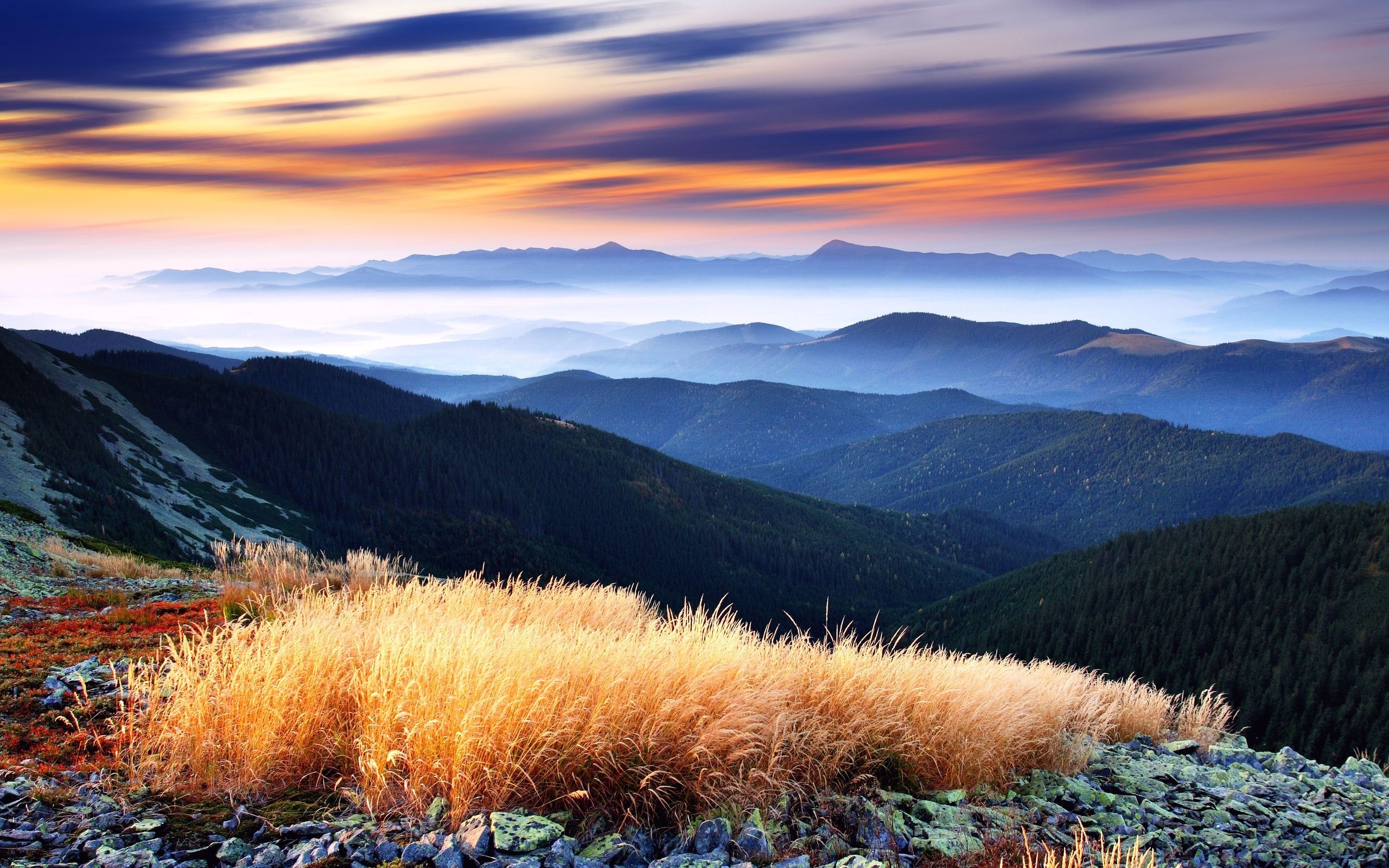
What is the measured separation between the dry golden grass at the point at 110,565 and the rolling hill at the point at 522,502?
8381cm

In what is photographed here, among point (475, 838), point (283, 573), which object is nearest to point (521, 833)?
point (475, 838)

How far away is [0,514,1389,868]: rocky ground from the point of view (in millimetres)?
5062

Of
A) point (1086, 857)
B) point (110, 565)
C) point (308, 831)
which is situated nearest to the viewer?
point (308, 831)

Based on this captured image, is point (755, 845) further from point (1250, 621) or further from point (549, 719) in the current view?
point (1250, 621)

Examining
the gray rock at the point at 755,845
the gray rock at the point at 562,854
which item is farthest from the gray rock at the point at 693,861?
the gray rock at the point at 562,854

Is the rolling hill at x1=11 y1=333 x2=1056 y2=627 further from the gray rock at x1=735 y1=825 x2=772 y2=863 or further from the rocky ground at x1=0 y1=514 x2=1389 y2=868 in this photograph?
the gray rock at x1=735 y1=825 x2=772 y2=863

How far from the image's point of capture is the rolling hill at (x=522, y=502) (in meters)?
126

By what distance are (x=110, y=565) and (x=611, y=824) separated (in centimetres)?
1540

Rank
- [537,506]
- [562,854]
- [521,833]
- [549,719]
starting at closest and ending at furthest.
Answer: [562,854], [521,833], [549,719], [537,506]

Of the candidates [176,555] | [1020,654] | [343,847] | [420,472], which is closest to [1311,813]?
[343,847]

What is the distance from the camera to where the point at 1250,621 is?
101812 mm

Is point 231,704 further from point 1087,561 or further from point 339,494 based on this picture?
point 1087,561

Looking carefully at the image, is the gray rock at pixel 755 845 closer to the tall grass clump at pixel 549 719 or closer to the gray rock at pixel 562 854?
the tall grass clump at pixel 549 719

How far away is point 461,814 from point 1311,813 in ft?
28.7
